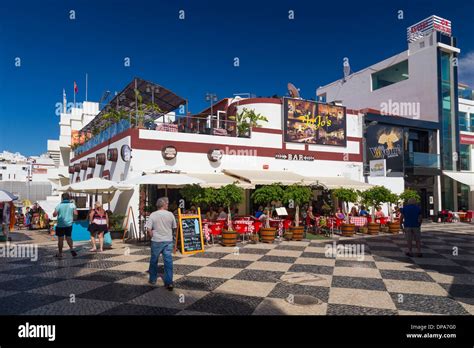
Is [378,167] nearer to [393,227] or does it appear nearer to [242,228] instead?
[393,227]

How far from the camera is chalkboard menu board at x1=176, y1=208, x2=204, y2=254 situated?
9891 millimetres

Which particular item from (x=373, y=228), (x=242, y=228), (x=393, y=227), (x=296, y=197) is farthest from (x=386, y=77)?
(x=242, y=228)

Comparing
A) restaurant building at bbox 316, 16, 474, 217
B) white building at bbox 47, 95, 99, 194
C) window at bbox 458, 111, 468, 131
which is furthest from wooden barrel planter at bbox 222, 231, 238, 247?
window at bbox 458, 111, 468, 131

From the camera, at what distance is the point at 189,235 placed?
10.1 metres

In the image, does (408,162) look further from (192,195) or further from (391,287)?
(391,287)

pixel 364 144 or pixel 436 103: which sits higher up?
pixel 436 103

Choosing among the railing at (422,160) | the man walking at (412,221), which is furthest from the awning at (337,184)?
the railing at (422,160)

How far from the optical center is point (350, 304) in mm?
5242

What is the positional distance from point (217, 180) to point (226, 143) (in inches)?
119

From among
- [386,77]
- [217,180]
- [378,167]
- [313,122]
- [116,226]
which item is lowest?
[116,226]

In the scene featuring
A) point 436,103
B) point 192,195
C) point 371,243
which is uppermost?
point 436,103
